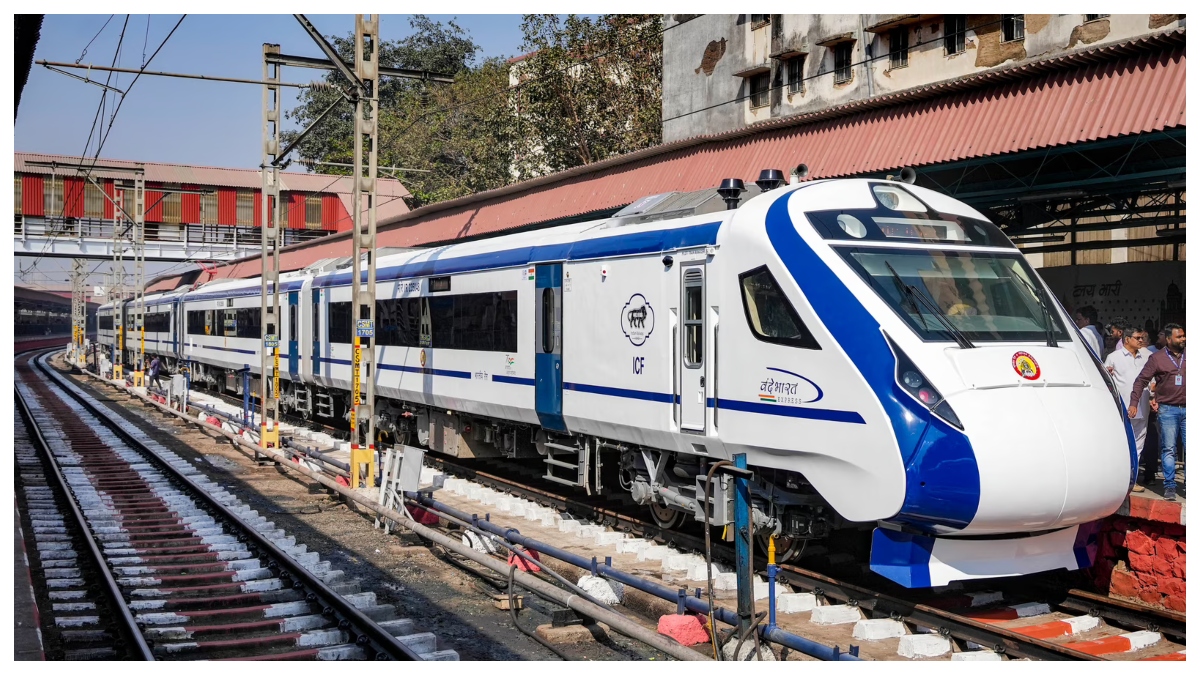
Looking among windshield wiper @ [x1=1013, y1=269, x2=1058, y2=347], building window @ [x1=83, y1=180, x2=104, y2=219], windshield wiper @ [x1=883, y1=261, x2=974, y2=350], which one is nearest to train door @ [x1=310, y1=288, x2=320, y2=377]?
windshield wiper @ [x1=883, y1=261, x2=974, y2=350]

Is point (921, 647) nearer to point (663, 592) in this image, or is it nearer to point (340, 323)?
point (663, 592)

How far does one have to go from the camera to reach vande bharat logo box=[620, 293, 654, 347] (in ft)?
35.7

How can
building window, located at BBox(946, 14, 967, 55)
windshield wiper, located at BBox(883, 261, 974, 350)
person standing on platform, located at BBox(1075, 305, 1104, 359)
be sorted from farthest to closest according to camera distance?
1. building window, located at BBox(946, 14, 967, 55)
2. person standing on platform, located at BBox(1075, 305, 1104, 359)
3. windshield wiper, located at BBox(883, 261, 974, 350)

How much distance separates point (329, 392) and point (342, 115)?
164ft

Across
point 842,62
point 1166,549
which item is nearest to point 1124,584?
point 1166,549

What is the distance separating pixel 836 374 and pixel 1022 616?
8.15ft

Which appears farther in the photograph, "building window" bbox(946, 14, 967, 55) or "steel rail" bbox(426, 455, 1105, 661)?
"building window" bbox(946, 14, 967, 55)

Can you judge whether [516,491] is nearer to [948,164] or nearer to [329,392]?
[948,164]

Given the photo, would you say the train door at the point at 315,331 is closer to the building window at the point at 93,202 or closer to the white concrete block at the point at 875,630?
the white concrete block at the point at 875,630

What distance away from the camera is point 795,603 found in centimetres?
925

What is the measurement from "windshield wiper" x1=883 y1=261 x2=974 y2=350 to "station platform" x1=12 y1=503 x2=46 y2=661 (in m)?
6.54

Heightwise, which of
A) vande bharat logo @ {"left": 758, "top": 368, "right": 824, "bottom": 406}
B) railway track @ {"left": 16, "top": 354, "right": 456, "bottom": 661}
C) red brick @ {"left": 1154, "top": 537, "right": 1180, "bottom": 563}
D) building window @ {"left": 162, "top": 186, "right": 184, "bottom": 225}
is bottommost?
railway track @ {"left": 16, "top": 354, "right": 456, "bottom": 661}

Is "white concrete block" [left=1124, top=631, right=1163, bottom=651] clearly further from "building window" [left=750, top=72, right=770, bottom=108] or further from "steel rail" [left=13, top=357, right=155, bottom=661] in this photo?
"building window" [left=750, top=72, right=770, bottom=108]

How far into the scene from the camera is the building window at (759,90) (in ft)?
107
